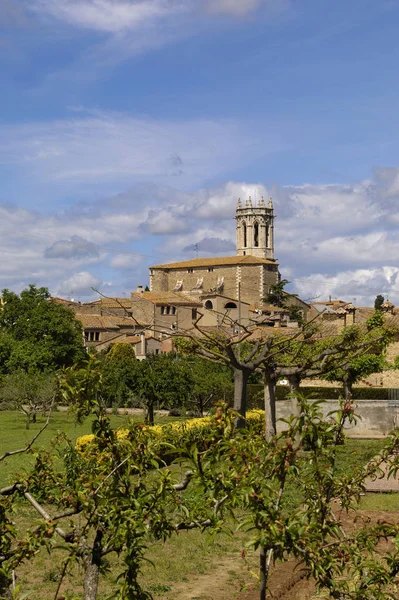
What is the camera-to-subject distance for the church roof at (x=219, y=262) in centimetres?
9825

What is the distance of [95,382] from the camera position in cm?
486

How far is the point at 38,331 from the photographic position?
52625 millimetres

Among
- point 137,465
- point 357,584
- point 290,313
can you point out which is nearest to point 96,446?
point 137,465

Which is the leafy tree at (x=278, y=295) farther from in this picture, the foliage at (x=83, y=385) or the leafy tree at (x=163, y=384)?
the foliage at (x=83, y=385)

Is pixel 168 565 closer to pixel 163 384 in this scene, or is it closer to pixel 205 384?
pixel 163 384

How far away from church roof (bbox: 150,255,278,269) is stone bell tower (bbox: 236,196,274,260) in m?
20.5

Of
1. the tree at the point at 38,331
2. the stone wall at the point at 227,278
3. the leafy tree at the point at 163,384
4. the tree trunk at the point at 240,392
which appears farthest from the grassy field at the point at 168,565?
the stone wall at the point at 227,278

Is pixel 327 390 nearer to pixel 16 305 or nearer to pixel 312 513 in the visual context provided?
pixel 16 305

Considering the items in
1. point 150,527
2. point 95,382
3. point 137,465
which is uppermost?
point 95,382

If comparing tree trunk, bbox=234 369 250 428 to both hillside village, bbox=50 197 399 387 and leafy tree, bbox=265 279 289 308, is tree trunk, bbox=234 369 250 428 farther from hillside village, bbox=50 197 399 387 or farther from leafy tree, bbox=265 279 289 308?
leafy tree, bbox=265 279 289 308

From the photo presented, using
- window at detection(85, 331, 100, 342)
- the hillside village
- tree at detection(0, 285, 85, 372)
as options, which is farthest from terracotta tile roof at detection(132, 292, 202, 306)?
tree at detection(0, 285, 85, 372)

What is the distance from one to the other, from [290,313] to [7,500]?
84.2m

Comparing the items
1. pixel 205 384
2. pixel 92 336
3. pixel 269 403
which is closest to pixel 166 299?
pixel 92 336

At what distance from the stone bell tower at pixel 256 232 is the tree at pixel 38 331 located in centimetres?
7066
